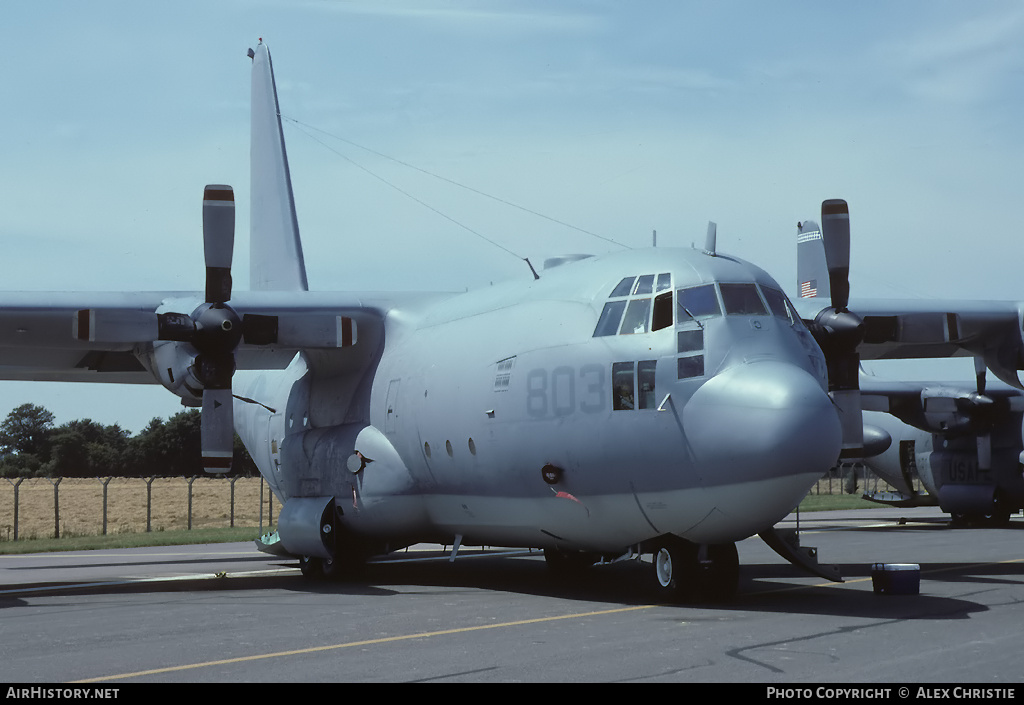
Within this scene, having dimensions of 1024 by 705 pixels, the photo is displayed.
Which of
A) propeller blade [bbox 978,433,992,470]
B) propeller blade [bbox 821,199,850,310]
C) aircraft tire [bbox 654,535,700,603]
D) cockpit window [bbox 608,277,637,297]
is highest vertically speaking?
propeller blade [bbox 821,199,850,310]

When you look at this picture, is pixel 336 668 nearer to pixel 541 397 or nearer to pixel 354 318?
pixel 541 397

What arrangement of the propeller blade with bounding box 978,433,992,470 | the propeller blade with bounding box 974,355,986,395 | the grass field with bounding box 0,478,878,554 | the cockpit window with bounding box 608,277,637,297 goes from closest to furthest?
the cockpit window with bounding box 608,277,637,297 → the propeller blade with bounding box 974,355,986,395 → the propeller blade with bounding box 978,433,992,470 → the grass field with bounding box 0,478,878,554

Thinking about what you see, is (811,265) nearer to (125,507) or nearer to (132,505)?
(125,507)

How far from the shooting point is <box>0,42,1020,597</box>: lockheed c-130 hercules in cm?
1177

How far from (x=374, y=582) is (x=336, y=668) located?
28.1ft

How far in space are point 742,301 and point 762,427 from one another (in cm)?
185

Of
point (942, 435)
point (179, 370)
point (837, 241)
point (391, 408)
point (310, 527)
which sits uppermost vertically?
point (837, 241)

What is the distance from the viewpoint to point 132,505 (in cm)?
5734

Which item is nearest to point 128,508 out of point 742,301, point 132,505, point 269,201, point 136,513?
point 132,505

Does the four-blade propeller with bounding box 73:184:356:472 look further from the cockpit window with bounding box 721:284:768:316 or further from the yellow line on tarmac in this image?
the cockpit window with bounding box 721:284:768:316

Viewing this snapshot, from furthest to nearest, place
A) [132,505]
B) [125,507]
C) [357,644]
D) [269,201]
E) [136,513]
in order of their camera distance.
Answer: [132,505] → [125,507] → [136,513] → [269,201] → [357,644]

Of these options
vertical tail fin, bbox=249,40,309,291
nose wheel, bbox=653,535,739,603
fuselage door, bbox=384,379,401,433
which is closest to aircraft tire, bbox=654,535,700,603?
nose wheel, bbox=653,535,739,603

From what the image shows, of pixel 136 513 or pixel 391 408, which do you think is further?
pixel 136 513
